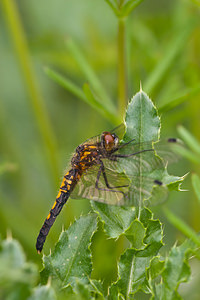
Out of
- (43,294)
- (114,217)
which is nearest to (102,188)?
(114,217)

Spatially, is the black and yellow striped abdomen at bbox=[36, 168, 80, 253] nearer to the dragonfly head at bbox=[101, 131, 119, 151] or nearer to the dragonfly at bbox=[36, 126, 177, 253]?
the dragonfly at bbox=[36, 126, 177, 253]

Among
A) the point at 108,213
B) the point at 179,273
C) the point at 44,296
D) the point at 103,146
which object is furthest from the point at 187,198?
the point at 44,296

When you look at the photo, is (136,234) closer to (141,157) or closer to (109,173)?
(141,157)

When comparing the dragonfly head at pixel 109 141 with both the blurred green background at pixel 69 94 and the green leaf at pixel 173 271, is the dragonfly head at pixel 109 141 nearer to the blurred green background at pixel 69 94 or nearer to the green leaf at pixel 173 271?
the blurred green background at pixel 69 94

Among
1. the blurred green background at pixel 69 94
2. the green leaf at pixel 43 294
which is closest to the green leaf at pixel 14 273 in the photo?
the green leaf at pixel 43 294

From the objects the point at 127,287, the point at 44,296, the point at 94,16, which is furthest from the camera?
the point at 94,16

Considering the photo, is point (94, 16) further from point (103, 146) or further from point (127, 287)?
point (127, 287)

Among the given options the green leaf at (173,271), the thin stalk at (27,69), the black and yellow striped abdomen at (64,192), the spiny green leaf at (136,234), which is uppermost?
the thin stalk at (27,69)
